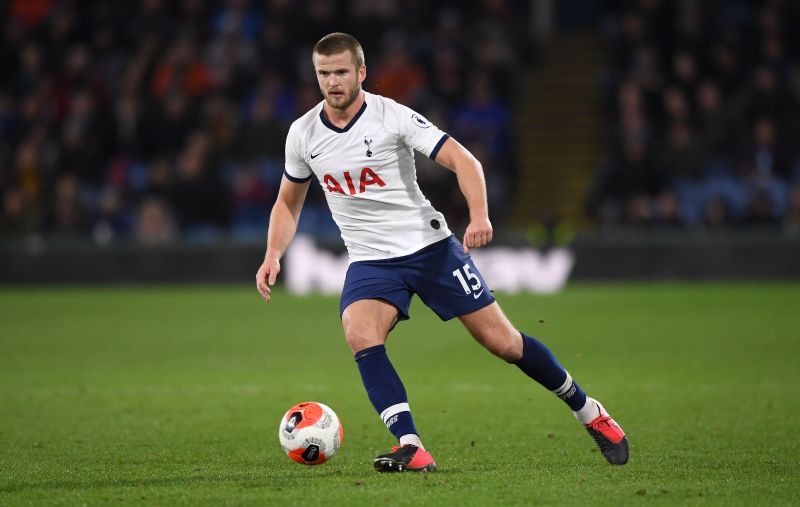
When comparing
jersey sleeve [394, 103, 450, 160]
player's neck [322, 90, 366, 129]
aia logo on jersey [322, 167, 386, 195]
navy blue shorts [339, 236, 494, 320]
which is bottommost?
navy blue shorts [339, 236, 494, 320]

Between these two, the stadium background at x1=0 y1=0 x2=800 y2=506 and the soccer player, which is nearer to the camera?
the soccer player

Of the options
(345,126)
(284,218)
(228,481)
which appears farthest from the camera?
(284,218)

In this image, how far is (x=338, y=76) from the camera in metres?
5.93

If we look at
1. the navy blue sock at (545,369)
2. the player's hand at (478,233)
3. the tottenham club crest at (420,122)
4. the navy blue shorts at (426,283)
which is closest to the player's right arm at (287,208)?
the navy blue shorts at (426,283)

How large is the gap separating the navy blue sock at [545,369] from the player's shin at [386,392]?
607 mm

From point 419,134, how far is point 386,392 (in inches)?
46.8

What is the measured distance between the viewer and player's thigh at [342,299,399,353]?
19.5ft

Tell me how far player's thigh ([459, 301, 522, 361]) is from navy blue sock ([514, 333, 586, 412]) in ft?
0.18

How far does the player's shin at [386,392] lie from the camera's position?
19.4 ft

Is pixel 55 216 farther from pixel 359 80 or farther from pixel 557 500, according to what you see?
pixel 557 500

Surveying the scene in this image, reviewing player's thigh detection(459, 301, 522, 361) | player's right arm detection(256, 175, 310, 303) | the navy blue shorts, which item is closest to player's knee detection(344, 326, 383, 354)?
the navy blue shorts

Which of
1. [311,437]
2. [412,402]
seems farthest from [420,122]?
[412,402]

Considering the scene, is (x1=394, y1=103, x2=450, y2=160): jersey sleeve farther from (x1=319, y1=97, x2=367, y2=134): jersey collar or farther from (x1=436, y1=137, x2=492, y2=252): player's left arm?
(x1=319, y1=97, x2=367, y2=134): jersey collar

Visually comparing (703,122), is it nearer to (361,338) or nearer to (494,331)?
(494,331)
